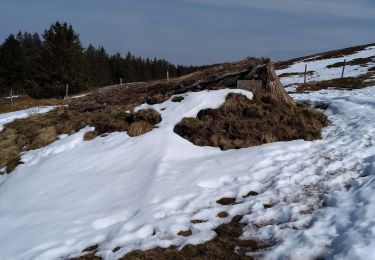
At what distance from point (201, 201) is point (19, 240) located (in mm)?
2624

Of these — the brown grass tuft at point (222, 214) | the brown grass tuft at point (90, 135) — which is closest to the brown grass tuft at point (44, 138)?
the brown grass tuft at point (90, 135)

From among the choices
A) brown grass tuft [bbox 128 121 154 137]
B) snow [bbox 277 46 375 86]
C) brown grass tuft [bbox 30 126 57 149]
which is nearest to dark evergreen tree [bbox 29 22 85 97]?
snow [bbox 277 46 375 86]

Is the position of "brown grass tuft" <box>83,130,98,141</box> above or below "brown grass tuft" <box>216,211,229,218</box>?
above

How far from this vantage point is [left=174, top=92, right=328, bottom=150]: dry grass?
829cm

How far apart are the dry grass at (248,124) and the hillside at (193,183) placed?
0.05 meters

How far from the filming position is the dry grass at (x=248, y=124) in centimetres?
829

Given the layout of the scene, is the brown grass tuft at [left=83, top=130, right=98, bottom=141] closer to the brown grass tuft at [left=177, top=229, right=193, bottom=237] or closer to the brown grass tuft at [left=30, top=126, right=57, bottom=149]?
the brown grass tuft at [left=30, top=126, right=57, bottom=149]

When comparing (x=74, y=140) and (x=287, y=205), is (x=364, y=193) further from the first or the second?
(x=74, y=140)

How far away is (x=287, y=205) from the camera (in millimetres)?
5332

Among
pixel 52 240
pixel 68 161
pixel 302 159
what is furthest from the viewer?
pixel 68 161

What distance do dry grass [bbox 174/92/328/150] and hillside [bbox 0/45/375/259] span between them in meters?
0.05

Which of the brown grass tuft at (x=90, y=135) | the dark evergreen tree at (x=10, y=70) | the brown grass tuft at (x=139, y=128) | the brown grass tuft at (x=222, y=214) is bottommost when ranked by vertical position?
the dark evergreen tree at (x=10, y=70)

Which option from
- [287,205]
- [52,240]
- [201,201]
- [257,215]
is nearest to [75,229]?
[52,240]

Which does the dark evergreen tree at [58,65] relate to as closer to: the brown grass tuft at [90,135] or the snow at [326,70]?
the snow at [326,70]
